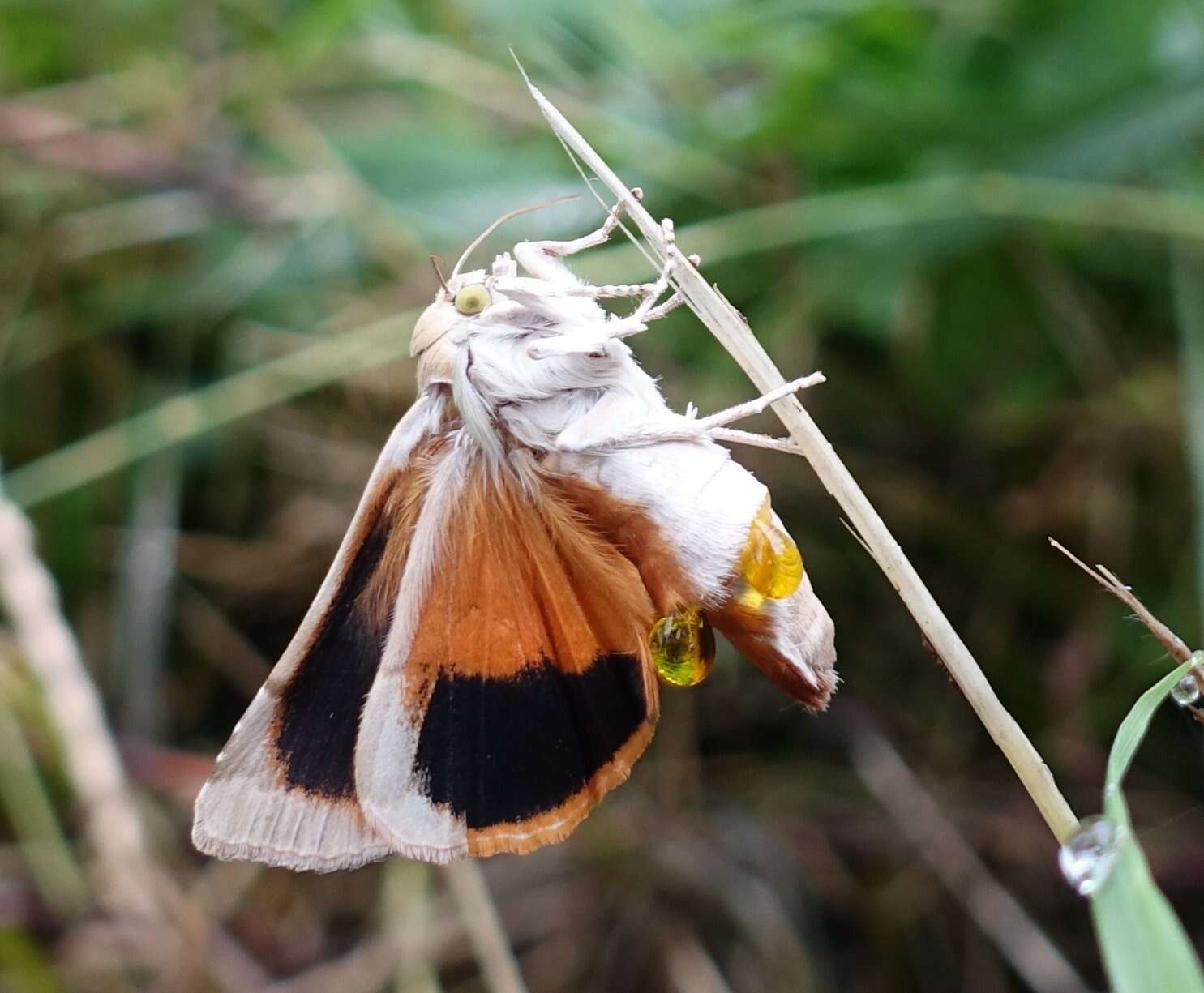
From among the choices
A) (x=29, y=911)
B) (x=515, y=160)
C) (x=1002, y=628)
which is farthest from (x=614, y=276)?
(x=29, y=911)

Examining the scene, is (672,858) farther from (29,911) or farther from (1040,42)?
(1040,42)

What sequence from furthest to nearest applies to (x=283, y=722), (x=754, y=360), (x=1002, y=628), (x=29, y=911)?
(x=1002, y=628) → (x=29, y=911) → (x=283, y=722) → (x=754, y=360)

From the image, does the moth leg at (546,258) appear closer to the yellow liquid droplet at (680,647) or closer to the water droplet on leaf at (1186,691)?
the yellow liquid droplet at (680,647)

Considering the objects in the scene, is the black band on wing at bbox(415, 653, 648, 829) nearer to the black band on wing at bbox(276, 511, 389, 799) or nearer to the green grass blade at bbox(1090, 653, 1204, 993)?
the black band on wing at bbox(276, 511, 389, 799)

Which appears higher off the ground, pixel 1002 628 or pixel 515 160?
pixel 515 160

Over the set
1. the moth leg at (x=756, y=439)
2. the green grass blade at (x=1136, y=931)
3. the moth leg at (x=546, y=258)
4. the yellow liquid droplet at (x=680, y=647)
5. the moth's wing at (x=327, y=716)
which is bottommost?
the moth's wing at (x=327, y=716)

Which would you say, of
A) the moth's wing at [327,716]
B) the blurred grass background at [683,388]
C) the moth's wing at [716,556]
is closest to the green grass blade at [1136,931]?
the moth's wing at [716,556]
